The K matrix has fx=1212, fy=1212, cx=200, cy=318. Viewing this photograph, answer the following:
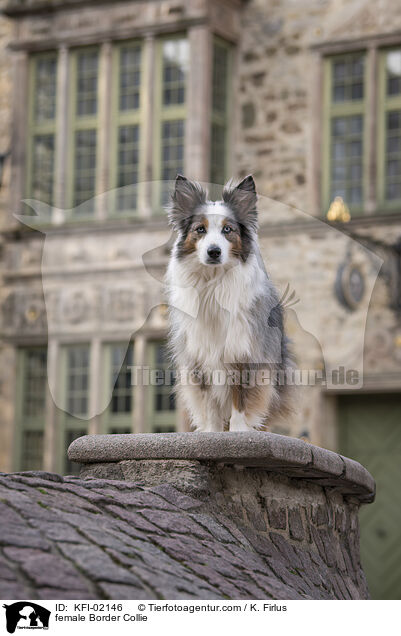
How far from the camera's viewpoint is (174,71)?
16.6 meters

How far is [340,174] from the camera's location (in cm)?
1598

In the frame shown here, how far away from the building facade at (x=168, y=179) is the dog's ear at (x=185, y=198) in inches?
318

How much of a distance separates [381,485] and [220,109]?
5560 millimetres

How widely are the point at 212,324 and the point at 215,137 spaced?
33.3 ft

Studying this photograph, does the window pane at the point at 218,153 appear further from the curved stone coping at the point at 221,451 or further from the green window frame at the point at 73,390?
the curved stone coping at the point at 221,451

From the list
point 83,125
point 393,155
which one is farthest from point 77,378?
point 393,155

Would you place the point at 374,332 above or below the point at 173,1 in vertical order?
below

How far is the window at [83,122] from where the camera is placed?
1717cm

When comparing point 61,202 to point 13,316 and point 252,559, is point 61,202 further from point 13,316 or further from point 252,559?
point 252,559

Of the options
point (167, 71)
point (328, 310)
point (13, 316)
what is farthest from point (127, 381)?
point (167, 71)

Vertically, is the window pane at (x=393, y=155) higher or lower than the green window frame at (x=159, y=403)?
higher

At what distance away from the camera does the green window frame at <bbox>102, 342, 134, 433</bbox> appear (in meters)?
16.4
